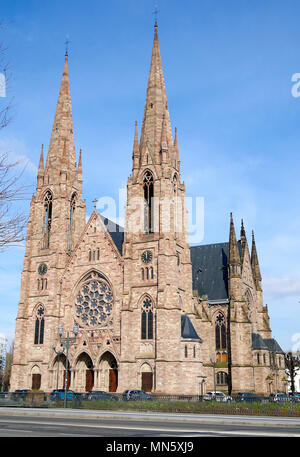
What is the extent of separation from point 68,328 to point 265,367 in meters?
21.2

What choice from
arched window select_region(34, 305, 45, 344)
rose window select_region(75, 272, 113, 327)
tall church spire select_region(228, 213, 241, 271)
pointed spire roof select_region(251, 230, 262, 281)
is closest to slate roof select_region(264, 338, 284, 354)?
pointed spire roof select_region(251, 230, 262, 281)

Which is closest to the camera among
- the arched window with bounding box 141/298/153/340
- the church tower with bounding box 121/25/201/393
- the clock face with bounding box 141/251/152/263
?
the church tower with bounding box 121/25/201/393

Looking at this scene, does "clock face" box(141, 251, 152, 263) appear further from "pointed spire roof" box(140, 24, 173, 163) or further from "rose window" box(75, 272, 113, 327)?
"pointed spire roof" box(140, 24, 173, 163)

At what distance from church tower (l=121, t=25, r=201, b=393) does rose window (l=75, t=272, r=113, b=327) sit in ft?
10.7

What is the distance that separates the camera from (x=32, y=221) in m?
56.8

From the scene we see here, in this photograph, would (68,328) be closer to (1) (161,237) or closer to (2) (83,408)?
(1) (161,237)

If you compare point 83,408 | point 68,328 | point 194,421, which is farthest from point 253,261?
point 194,421

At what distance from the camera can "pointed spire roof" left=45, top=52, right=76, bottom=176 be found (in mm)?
59875

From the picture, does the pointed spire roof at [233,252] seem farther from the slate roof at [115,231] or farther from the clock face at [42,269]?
the clock face at [42,269]

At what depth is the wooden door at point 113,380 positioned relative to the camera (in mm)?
49062

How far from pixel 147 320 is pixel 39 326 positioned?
42.1ft

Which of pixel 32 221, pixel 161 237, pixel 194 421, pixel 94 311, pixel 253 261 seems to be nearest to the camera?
pixel 194 421

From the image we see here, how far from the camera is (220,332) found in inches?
2290

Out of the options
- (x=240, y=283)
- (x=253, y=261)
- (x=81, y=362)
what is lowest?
(x=81, y=362)
